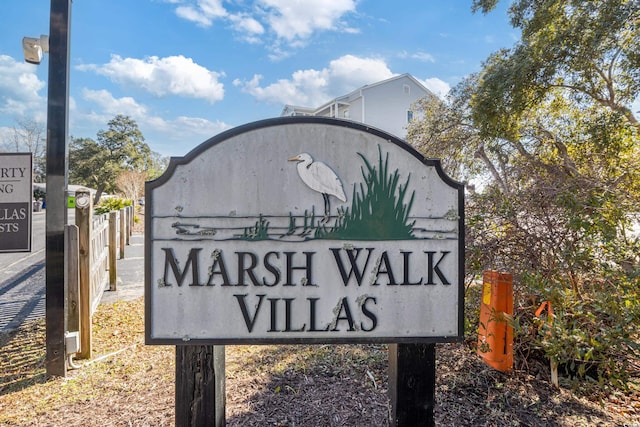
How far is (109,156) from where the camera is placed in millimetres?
40250

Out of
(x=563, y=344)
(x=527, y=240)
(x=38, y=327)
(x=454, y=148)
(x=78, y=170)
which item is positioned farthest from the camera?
(x=78, y=170)

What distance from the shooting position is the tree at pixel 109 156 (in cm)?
3853

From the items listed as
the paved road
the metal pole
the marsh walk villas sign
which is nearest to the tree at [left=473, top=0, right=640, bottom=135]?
the marsh walk villas sign

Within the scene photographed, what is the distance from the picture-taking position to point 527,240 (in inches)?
114

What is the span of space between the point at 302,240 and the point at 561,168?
299 cm

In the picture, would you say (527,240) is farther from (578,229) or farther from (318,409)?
(318,409)

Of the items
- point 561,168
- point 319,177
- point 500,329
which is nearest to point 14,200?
point 319,177

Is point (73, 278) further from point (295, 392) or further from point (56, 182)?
point (295, 392)

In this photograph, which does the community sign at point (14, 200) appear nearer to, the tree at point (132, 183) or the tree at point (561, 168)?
the tree at point (561, 168)

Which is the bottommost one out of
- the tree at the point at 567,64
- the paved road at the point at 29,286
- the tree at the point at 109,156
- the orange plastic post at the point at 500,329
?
the paved road at the point at 29,286

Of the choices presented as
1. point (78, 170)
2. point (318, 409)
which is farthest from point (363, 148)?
point (78, 170)

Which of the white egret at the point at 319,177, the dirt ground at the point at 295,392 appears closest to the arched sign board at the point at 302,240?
the white egret at the point at 319,177

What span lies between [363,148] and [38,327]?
448cm

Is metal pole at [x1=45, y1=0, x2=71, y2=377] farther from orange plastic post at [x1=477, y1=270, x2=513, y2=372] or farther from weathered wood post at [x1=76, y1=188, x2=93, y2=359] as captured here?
orange plastic post at [x1=477, y1=270, x2=513, y2=372]
